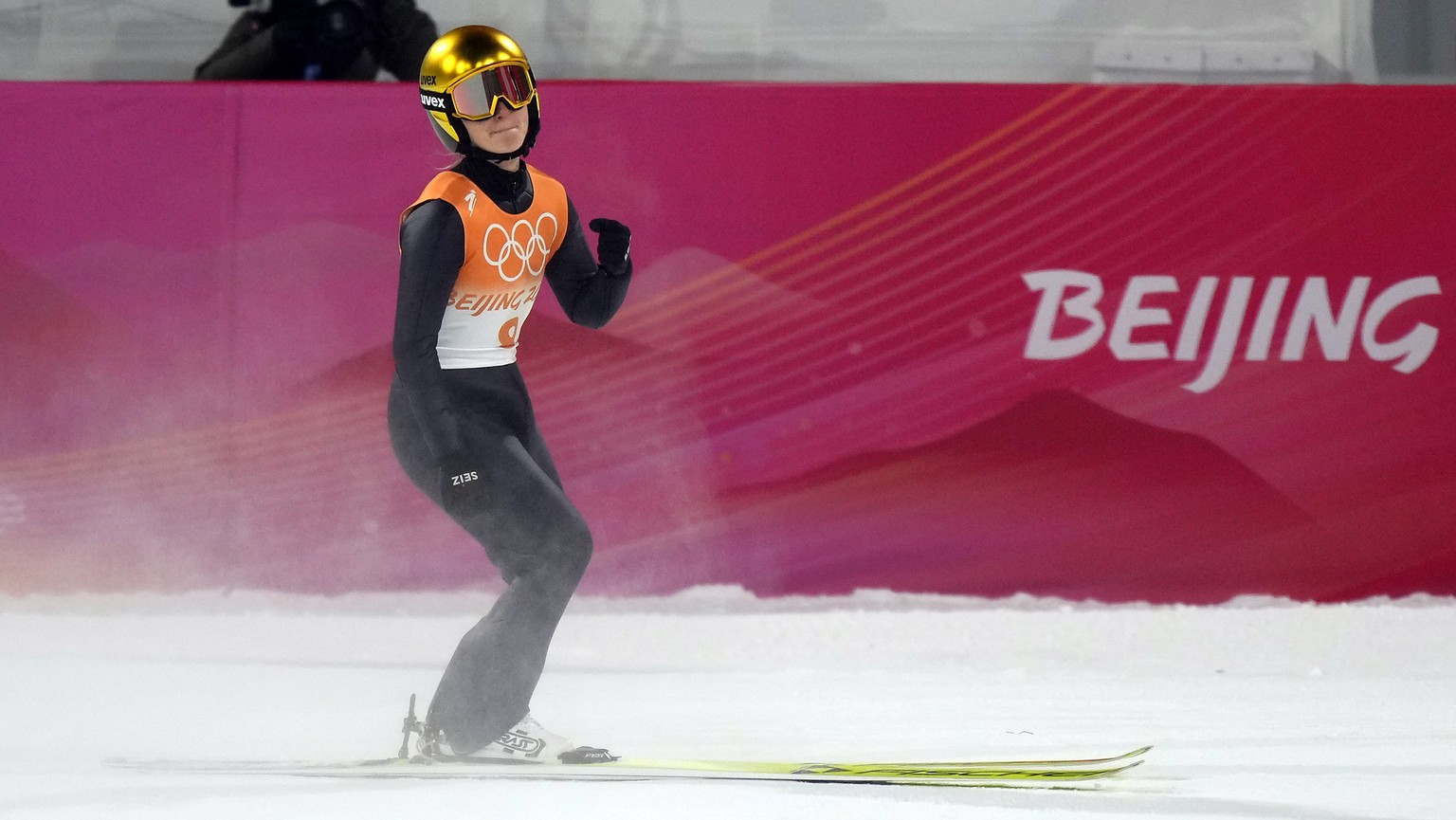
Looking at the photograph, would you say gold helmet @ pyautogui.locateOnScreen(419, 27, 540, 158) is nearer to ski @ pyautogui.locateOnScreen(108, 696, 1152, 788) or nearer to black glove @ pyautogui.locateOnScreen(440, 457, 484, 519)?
black glove @ pyautogui.locateOnScreen(440, 457, 484, 519)

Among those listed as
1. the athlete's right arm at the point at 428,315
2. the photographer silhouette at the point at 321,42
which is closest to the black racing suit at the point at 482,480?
the athlete's right arm at the point at 428,315

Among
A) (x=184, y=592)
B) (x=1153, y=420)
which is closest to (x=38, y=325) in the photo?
(x=184, y=592)

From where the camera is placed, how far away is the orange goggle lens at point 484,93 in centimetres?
276

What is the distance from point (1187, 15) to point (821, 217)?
65.6 inches

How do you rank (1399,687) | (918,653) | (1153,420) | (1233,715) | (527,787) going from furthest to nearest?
(1153,420) → (918,653) → (1399,687) → (1233,715) → (527,787)

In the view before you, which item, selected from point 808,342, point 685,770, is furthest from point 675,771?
point 808,342

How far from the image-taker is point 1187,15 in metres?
Answer: 5.09

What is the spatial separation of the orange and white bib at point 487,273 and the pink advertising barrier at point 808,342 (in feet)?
6.43

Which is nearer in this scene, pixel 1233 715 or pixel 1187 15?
pixel 1233 715

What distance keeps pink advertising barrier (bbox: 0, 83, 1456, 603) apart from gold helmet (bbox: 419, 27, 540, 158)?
2071 millimetres

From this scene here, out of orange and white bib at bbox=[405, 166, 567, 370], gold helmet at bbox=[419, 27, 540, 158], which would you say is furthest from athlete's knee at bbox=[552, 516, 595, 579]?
gold helmet at bbox=[419, 27, 540, 158]

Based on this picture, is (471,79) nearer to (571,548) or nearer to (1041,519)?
(571,548)

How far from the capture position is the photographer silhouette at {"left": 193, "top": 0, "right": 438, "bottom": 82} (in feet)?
16.6

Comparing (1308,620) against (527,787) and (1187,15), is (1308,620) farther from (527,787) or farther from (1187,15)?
(527,787)
